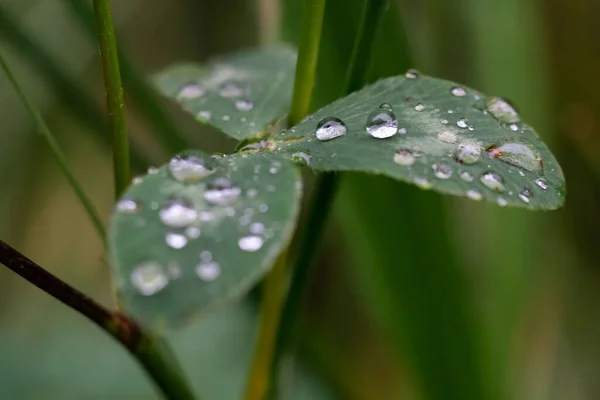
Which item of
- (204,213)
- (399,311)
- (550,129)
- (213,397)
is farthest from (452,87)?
(550,129)

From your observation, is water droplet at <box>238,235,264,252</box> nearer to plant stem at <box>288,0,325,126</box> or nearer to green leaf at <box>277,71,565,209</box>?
green leaf at <box>277,71,565,209</box>

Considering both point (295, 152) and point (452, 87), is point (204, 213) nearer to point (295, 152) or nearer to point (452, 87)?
point (295, 152)

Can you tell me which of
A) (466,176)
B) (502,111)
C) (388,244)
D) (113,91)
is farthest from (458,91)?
(388,244)

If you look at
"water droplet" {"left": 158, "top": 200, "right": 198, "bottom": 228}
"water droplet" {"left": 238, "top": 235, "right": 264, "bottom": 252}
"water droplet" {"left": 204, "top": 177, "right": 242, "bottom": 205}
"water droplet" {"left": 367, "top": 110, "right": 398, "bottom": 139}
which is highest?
"water droplet" {"left": 238, "top": 235, "right": 264, "bottom": 252}

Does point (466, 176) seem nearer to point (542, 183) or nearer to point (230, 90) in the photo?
point (542, 183)

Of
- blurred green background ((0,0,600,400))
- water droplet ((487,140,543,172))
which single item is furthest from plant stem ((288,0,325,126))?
blurred green background ((0,0,600,400))

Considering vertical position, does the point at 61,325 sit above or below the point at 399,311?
below

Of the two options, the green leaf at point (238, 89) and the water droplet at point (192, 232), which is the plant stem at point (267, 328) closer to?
the green leaf at point (238, 89)
